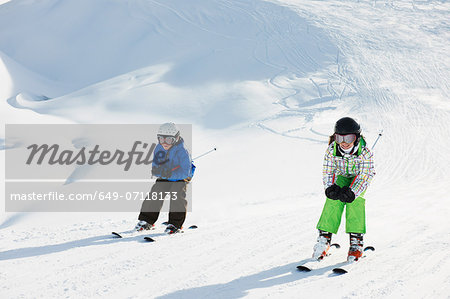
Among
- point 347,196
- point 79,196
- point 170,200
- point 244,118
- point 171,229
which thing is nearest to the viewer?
point 347,196

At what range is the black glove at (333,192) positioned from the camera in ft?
13.3

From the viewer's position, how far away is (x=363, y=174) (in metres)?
4.16

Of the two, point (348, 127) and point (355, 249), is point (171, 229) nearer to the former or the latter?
point (355, 249)

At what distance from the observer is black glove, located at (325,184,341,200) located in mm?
4047

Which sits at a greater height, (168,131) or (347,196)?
(168,131)

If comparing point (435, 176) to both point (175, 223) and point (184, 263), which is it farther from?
point (184, 263)

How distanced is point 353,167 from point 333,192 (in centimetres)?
35

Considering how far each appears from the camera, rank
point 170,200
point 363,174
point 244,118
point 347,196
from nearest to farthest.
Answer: point 347,196 < point 363,174 < point 170,200 < point 244,118

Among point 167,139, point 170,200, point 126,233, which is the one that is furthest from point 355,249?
point 126,233

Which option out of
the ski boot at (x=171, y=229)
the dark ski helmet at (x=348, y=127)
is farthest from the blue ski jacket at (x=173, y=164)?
the dark ski helmet at (x=348, y=127)

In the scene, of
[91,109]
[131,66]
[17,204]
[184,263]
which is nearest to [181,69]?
[131,66]

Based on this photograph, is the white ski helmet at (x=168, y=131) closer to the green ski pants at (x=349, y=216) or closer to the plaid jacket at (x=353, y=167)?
the plaid jacket at (x=353, y=167)

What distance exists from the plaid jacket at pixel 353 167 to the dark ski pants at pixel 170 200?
1.82 metres

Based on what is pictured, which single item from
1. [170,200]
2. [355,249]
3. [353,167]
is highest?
[353,167]
